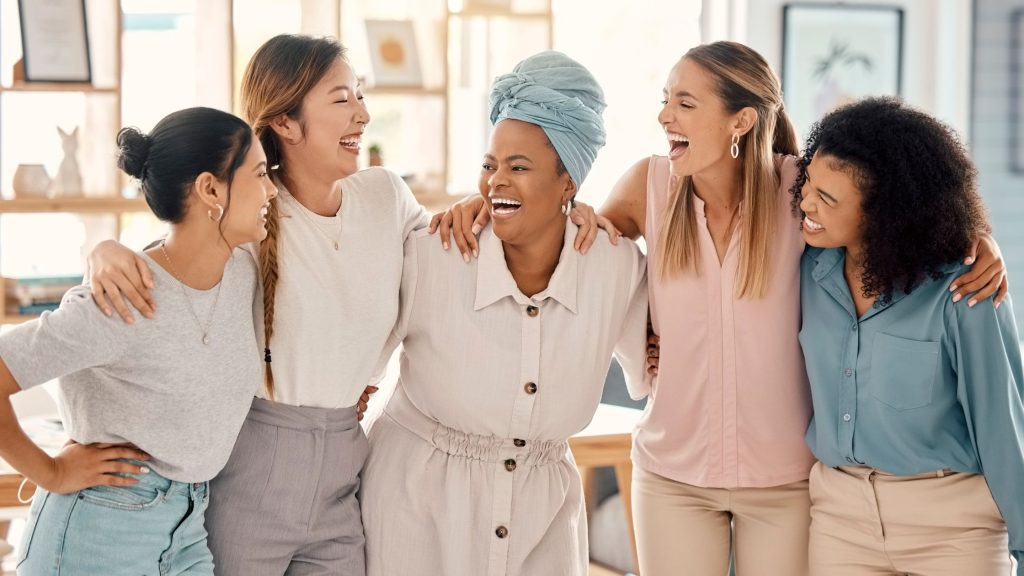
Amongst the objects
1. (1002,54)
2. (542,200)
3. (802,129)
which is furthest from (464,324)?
(1002,54)

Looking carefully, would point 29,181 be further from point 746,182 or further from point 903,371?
point 903,371

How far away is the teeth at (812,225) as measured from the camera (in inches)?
81.0

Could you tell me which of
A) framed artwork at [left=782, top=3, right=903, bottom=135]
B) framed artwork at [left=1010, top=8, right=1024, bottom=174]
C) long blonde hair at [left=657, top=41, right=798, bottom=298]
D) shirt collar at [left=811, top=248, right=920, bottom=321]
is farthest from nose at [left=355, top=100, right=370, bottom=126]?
framed artwork at [left=1010, top=8, right=1024, bottom=174]

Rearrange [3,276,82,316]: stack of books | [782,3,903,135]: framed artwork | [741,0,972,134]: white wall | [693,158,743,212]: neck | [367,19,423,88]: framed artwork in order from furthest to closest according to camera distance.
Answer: [741,0,972,134]: white wall → [782,3,903,135]: framed artwork → [367,19,423,88]: framed artwork → [3,276,82,316]: stack of books → [693,158,743,212]: neck

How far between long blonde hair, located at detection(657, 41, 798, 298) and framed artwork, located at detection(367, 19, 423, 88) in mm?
2736

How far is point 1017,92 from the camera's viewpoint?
5316 mm

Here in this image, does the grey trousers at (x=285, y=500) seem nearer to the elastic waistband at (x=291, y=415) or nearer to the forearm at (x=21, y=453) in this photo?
the elastic waistband at (x=291, y=415)

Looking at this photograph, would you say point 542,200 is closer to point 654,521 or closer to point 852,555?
point 654,521

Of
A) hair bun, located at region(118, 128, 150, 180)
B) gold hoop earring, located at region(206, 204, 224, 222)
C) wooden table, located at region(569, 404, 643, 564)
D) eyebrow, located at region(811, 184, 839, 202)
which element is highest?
hair bun, located at region(118, 128, 150, 180)

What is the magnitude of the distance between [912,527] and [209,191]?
137 centimetres

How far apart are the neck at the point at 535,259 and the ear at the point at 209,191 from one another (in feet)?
1.87

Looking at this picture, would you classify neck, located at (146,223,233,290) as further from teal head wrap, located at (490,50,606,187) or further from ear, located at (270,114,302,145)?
teal head wrap, located at (490,50,606,187)

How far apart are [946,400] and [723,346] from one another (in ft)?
1.38

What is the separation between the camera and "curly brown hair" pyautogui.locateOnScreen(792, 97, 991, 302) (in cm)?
199
